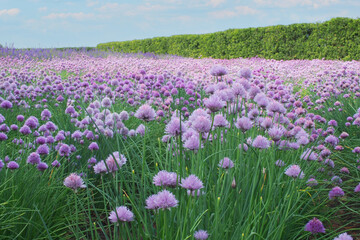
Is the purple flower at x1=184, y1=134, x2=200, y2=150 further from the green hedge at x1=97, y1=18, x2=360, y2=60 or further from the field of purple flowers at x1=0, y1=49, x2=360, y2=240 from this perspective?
the green hedge at x1=97, y1=18, x2=360, y2=60

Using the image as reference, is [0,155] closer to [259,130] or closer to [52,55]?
[259,130]

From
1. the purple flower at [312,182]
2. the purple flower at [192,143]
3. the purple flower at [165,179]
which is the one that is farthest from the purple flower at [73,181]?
the purple flower at [312,182]

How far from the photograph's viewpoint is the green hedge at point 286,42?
14711mm

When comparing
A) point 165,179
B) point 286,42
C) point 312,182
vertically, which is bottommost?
point 312,182

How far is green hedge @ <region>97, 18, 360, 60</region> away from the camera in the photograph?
1471 centimetres

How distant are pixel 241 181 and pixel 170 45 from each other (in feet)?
77.2

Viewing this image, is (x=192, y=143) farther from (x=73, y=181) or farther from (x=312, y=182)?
(x=312, y=182)

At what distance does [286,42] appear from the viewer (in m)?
16.8

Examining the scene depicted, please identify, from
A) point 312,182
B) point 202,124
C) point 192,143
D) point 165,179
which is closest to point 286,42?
point 312,182

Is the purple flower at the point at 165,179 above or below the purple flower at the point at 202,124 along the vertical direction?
below

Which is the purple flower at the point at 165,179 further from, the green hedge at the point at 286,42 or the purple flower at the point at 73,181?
→ the green hedge at the point at 286,42

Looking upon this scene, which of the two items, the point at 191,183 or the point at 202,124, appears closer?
the point at 191,183

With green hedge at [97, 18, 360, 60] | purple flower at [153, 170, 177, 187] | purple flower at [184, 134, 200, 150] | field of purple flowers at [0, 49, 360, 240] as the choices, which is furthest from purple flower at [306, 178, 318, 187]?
green hedge at [97, 18, 360, 60]

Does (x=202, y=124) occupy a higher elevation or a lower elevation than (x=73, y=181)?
higher
